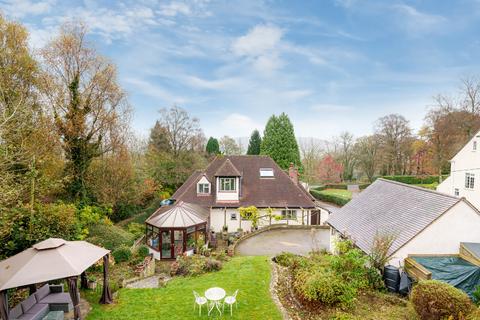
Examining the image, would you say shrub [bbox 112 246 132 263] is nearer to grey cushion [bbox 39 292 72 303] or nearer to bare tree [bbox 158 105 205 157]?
grey cushion [bbox 39 292 72 303]

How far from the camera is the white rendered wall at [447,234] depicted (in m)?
10.9

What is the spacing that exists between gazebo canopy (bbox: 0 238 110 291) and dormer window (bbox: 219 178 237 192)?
51.8 ft

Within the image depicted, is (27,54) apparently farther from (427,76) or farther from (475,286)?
(427,76)

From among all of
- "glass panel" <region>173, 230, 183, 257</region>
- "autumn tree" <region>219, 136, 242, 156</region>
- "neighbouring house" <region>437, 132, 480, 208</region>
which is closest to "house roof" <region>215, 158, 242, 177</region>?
"glass panel" <region>173, 230, 183, 257</region>

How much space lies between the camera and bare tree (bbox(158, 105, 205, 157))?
37.5 metres

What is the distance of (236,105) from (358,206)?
885 inches

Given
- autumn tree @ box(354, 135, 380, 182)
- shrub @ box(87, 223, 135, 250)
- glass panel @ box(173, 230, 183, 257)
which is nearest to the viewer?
shrub @ box(87, 223, 135, 250)

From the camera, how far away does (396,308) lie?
29.6 ft

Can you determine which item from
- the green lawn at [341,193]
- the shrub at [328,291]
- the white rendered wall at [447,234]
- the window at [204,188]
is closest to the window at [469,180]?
the green lawn at [341,193]

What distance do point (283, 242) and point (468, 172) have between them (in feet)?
68.0

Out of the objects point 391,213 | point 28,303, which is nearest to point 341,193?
point 391,213

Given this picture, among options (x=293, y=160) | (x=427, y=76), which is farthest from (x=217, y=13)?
(x=293, y=160)

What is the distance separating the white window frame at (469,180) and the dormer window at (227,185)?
23083mm

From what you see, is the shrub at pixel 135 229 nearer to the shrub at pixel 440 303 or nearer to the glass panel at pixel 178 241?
the glass panel at pixel 178 241
